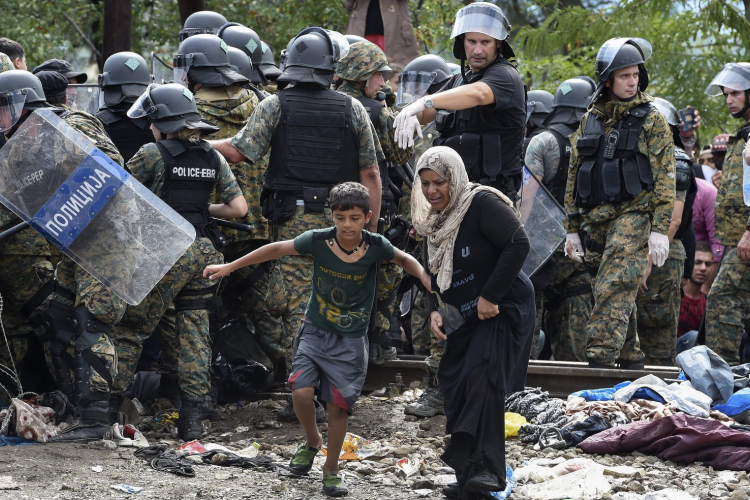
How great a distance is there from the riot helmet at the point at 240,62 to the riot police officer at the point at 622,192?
264 centimetres

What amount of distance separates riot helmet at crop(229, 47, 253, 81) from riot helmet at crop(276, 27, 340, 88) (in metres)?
1.13

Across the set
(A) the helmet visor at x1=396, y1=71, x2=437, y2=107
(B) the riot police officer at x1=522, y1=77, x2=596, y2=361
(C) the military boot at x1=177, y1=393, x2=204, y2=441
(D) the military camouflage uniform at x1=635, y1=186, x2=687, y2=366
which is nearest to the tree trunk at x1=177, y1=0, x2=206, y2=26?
(A) the helmet visor at x1=396, y1=71, x2=437, y2=107

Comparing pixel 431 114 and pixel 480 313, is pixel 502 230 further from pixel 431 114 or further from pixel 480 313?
pixel 431 114

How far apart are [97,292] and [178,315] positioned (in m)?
0.68

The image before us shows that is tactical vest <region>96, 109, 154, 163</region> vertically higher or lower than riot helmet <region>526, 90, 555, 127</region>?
lower

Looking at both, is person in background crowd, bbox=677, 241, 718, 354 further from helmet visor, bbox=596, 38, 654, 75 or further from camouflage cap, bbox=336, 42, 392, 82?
camouflage cap, bbox=336, 42, 392, 82

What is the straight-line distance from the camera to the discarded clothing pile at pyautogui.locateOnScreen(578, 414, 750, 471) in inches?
238

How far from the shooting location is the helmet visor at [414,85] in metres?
9.01

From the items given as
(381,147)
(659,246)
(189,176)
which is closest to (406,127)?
(189,176)

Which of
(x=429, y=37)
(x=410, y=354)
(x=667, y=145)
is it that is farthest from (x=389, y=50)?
(x=429, y=37)

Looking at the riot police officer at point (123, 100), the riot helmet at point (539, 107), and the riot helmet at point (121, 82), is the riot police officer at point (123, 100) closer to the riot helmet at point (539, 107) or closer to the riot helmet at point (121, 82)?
the riot helmet at point (121, 82)

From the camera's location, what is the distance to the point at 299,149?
705 centimetres

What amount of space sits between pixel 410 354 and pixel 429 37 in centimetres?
930

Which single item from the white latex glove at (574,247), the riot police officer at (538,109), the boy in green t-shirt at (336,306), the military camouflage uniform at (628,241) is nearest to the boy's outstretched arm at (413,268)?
the boy in green t-shirt at (336,306)
